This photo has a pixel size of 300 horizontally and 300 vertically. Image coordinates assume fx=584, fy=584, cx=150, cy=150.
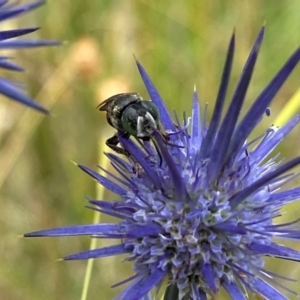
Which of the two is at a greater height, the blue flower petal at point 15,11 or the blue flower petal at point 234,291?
the blue flower petal at point 15,11

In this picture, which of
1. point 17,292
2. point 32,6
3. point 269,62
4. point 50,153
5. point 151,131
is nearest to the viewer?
point 151,131

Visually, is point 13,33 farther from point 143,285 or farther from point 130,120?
point 143,285

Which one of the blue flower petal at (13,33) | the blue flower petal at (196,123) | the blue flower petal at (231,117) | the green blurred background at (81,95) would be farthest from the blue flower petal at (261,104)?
the green blurred background at (81,95)

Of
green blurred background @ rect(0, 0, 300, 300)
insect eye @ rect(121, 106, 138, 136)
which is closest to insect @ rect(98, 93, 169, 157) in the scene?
insect eye @ rect(121, 106, 138, 136)

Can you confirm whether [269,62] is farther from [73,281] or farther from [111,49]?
[73,281]

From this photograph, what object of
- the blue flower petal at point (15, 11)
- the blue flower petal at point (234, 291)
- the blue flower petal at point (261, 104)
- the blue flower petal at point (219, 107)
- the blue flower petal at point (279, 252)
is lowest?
the blue flower petal at point (234, 291)

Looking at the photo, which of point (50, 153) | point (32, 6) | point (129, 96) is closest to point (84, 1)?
point (50, 153)

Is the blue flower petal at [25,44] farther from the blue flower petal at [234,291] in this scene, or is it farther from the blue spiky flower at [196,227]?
the blue flower petal at [234,291]
